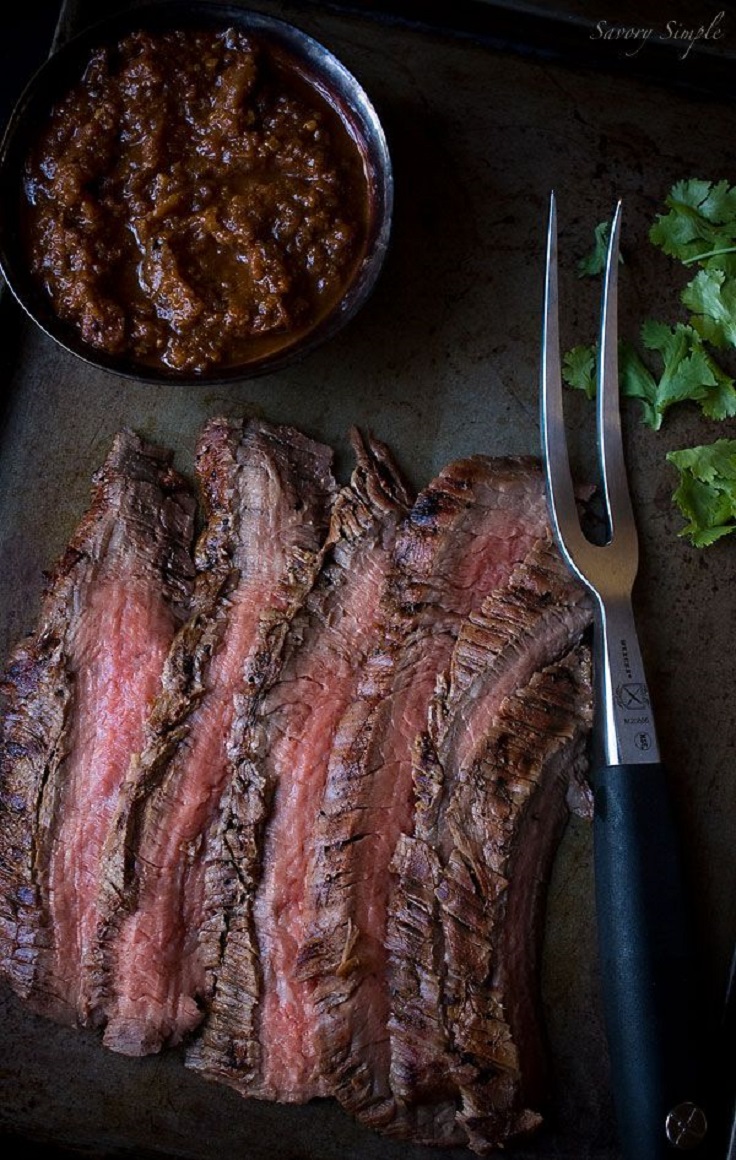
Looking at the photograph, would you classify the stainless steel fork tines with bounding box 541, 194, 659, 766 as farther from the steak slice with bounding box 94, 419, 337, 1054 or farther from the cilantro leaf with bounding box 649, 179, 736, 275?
the steak slice with bounding box 94, 419, 337, 1054

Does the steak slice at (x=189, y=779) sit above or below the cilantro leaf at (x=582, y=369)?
below

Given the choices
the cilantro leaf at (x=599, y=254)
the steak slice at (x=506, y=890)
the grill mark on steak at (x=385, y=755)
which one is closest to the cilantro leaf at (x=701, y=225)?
the cilantro leaf at (x=599, y=254)

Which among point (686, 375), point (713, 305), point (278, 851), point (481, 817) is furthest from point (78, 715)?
point (713, 305)

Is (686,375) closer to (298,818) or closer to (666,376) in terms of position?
(666,376)

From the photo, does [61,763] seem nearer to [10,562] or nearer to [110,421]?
[10,562]

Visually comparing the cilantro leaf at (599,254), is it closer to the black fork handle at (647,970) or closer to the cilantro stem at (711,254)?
the cilantro stem at (711,254)

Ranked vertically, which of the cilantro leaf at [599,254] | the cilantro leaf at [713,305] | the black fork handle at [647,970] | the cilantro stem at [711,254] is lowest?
the black fork handle at [647,970]

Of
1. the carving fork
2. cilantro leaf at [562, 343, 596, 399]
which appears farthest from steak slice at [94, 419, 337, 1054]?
cilantro leaf at [562, 343, 596, 399]

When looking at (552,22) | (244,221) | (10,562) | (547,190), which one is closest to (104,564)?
(10,562)
